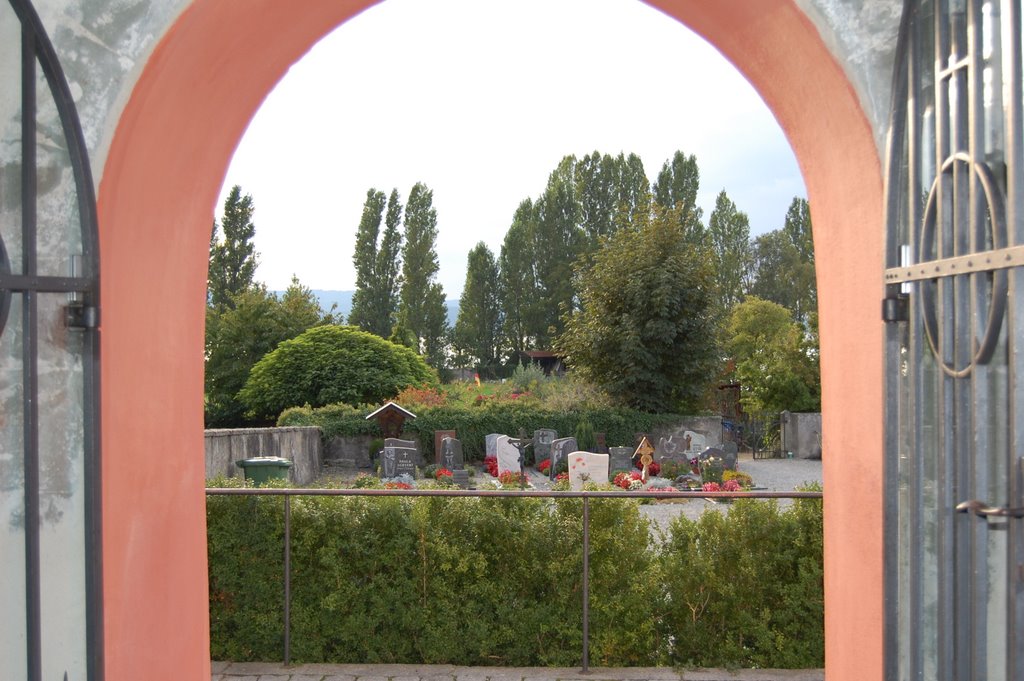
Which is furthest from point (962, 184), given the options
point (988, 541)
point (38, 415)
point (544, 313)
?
point (544, 313)

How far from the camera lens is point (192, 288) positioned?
3848 mm

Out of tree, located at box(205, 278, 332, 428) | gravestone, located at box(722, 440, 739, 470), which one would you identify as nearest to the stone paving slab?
gravestone, located at box(722, 440, 739, 470)

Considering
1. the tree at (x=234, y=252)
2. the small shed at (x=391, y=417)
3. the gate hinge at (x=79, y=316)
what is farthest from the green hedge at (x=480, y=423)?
the tree at (x=234, y=252)

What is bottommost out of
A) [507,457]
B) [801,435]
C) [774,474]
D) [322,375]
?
[774,474]

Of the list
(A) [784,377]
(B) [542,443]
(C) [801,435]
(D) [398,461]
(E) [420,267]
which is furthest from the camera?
(E) [420,267]

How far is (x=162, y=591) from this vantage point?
11.2ft

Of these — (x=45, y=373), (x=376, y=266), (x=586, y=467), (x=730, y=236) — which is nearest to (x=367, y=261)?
(x=376, y=266)

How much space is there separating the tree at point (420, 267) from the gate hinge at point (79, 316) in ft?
141

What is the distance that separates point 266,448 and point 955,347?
16.2m

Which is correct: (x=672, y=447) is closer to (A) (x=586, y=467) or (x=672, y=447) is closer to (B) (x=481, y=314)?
(A) (x=586, y=467)

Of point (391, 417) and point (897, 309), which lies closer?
point (897, 309)

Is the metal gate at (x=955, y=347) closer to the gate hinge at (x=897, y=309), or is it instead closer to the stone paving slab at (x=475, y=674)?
the gate hinge at (x=897, y=309)

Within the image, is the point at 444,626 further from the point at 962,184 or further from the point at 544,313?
the point at 544,313

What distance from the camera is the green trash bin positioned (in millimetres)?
13828
